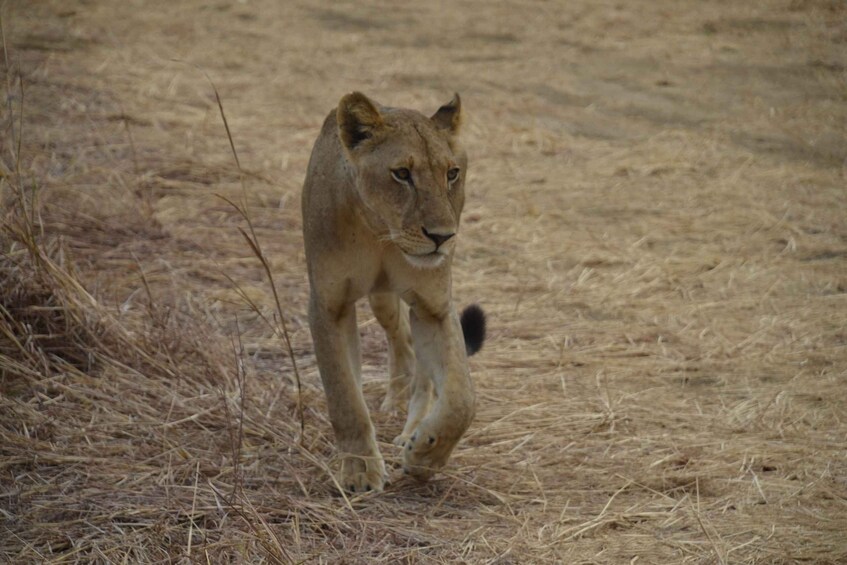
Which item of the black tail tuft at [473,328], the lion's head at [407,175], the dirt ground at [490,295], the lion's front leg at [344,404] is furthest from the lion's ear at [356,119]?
the black tail tuft at [473,328]

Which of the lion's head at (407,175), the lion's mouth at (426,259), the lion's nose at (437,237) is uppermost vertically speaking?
the lion's head at (407,175)

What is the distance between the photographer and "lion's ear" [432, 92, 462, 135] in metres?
4.70

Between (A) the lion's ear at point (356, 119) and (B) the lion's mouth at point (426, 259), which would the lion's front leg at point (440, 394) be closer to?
(B) the lion's mouth at point (426, 259)

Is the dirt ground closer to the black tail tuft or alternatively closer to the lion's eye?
the black tail tuft

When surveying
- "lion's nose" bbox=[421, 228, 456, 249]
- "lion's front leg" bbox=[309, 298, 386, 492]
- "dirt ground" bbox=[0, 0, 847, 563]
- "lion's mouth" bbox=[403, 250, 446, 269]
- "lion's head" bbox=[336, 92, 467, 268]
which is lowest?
"dirt ground" bbox=[0, 0, 847, 563]

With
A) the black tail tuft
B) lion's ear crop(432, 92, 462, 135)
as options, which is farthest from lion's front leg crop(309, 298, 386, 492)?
the black tail tuft

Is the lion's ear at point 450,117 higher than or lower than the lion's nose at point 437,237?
higher

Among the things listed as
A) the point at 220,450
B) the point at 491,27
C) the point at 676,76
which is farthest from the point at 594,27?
the point at 220,450

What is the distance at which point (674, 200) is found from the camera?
898 centimetres

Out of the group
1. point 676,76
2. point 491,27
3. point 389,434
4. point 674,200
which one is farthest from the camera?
point 491,27

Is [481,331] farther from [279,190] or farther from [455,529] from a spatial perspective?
→ [279,190]

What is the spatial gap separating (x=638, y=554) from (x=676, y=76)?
27.8 ft

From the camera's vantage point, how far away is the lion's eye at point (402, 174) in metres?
4.38

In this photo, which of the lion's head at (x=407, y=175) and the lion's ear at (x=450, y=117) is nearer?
the lion's head at (x=407, y=175)
